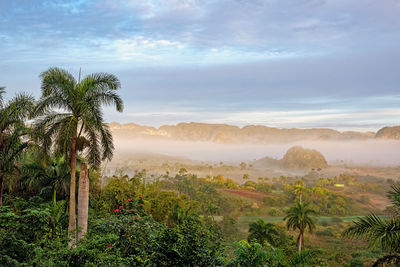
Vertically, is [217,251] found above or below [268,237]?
above

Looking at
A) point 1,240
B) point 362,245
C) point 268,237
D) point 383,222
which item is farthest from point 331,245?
point 1,240

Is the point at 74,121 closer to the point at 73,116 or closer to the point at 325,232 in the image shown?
the point at 73,116

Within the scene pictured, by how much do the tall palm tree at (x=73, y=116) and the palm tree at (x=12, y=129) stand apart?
3377mm

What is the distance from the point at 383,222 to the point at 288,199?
90413 mm

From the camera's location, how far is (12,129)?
→ 16656 millimetres

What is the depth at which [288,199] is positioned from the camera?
94.0 metres

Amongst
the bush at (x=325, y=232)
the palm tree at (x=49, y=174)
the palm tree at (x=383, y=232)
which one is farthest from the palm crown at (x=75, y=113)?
the bush at (x=325, y=232)

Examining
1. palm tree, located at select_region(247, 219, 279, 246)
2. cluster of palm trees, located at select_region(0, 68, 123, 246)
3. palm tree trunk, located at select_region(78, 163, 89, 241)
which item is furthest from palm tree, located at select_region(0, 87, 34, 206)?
palm tree, located at select_region(247, 219, 279, 246)

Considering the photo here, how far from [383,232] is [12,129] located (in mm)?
18119

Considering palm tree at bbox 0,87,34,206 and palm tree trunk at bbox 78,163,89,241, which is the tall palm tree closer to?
palm tree trunk at bbox 78,163,89,241

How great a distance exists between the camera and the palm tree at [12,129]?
16.2m

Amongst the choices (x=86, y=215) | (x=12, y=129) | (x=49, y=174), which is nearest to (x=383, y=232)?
(x=86, y=215)

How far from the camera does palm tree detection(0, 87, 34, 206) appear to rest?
16.2 m

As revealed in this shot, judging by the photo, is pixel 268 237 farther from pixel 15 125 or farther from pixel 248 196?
pixel 248 196
